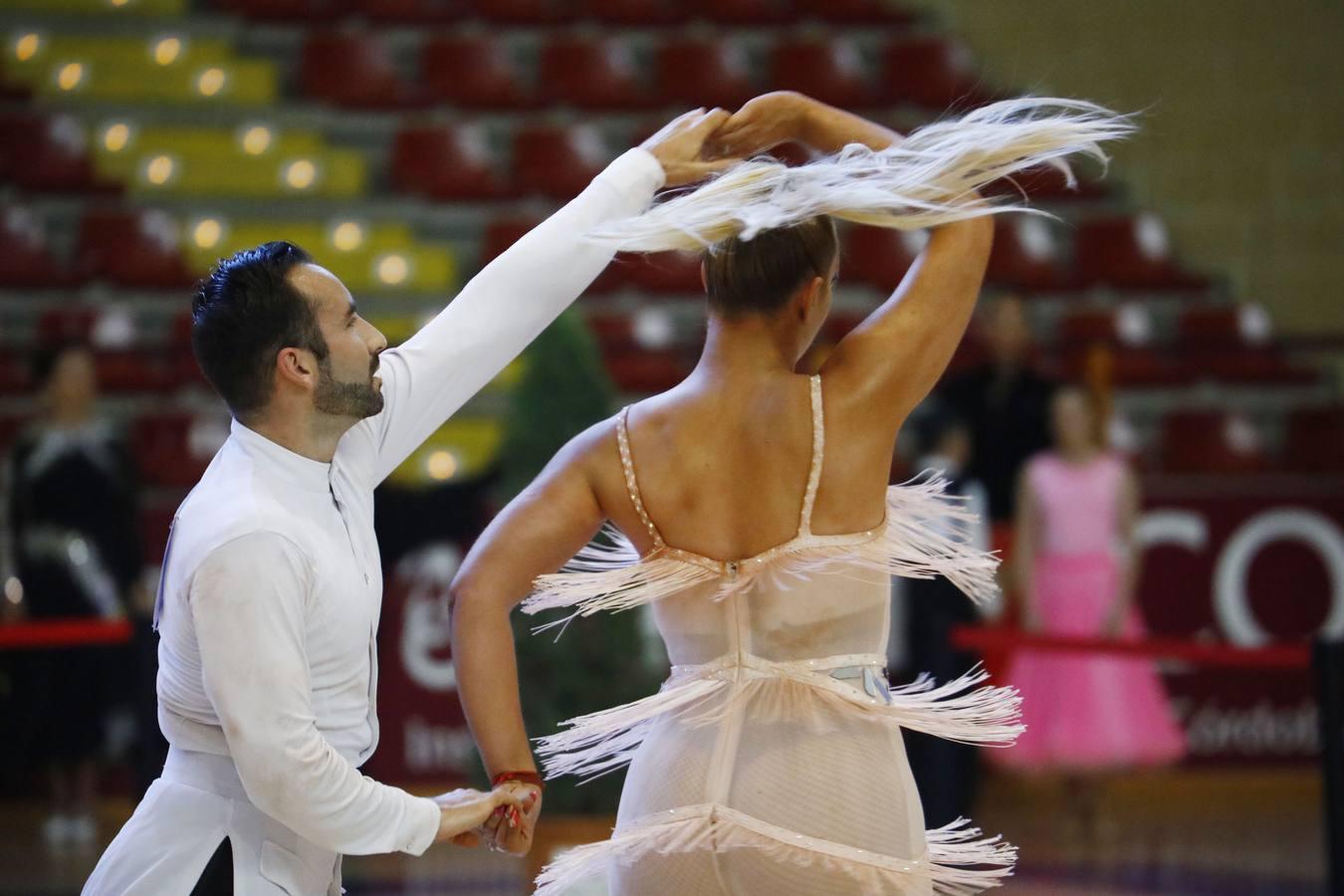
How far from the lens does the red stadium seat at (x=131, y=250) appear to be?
8.65 m

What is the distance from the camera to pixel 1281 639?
7.48 m

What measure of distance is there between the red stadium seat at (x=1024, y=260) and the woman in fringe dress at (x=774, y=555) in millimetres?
7107

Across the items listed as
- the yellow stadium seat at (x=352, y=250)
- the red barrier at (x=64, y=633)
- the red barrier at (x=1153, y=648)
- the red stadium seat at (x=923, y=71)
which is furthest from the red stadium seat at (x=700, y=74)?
the red barrier at (x=64, y=633)

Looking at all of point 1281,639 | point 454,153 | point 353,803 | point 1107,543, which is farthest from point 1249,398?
point 353,803

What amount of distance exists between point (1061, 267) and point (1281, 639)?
328 centimetres

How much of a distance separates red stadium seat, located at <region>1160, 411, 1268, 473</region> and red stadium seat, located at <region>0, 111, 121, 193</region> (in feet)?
18.5

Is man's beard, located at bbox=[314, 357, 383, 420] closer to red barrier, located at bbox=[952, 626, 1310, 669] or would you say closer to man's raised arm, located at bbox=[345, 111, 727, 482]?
man's raised arm, located at bbox=[345, 111, 727, 482]

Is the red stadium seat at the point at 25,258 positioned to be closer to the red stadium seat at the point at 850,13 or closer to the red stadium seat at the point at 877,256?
the red stadium seat at the point at 877,256

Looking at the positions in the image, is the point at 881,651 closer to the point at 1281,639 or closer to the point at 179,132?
the point at 1281,639

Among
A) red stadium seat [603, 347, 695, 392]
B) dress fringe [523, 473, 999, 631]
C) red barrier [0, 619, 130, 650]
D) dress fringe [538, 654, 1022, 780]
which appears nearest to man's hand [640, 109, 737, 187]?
dress fringe [523, 473, 999, 631]

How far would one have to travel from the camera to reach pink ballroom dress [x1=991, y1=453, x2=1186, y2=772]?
21.7ft


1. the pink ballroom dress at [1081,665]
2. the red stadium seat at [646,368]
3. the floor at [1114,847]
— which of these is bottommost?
the floor at [1114,847]

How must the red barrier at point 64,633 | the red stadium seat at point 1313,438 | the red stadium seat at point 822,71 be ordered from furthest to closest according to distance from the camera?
the red stadium seat at point 822,71 → the red stadium seat at point 1313,438 → the red barrier at point 64,633

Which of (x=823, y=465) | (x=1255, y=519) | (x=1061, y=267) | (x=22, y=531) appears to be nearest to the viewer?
(x=823, y=465)
